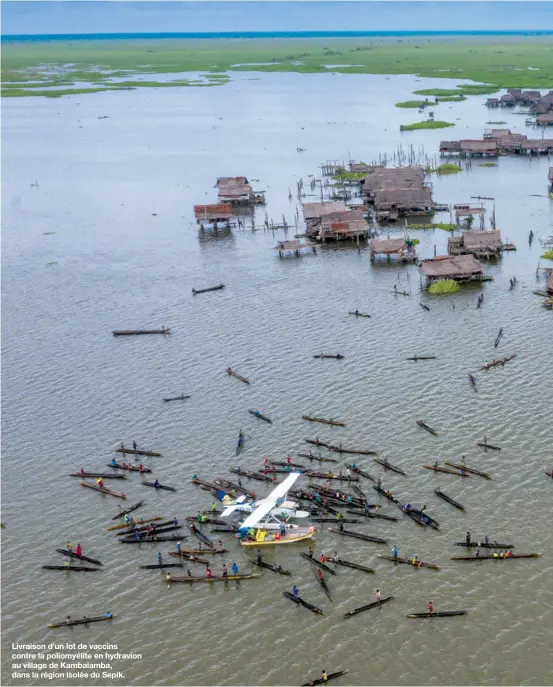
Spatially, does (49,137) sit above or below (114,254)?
above

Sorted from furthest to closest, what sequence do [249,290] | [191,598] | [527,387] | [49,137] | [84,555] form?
[49,137], [249,290], [527,387], [84,555], [191,598]

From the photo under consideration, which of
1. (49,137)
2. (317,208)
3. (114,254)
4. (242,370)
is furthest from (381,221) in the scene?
(49,137)

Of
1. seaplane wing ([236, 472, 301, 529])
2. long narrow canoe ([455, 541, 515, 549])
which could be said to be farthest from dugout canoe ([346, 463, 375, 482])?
long narrow canoe ([455, 541, 515, 549])

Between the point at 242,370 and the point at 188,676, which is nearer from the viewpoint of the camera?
the point at 188,676

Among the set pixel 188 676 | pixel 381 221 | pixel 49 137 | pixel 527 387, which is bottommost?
pixel 188 676

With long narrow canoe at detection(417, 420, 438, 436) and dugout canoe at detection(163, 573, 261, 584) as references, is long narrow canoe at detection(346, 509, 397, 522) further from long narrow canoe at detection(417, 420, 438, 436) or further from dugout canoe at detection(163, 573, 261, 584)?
long narrow canoe at detection(417, 420, 438, 436)

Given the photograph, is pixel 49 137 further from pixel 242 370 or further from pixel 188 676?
pixel 188 676

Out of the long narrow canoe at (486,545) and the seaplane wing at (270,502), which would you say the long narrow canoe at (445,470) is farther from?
the seaplane wing at (270,502)

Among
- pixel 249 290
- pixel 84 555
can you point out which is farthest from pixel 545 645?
pixel 249 290

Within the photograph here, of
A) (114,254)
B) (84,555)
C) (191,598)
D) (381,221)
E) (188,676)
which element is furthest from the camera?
(381,221)
